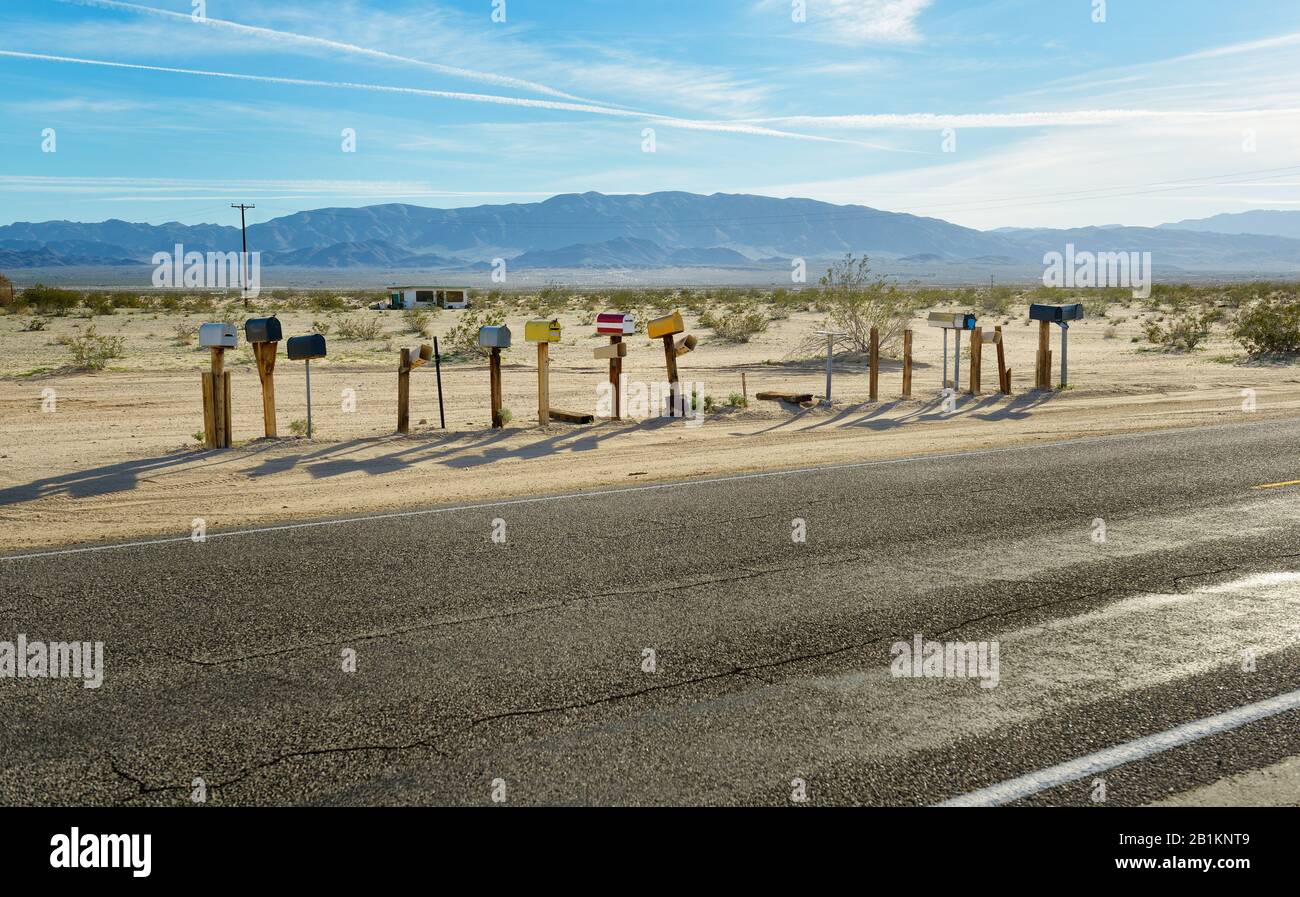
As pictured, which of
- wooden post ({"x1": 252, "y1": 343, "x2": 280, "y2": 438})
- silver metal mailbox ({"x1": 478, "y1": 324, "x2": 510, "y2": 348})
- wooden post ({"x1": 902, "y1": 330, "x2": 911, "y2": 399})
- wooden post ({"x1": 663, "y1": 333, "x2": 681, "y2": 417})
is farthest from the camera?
wooden post ({"x1": 902, "y1": 330, "x2": 911, "y2": 399})

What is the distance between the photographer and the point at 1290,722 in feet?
16.8

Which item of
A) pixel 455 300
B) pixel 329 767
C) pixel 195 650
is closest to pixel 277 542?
pixel 195 650

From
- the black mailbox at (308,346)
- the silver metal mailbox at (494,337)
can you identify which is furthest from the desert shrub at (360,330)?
the black mailbox at (308,346)

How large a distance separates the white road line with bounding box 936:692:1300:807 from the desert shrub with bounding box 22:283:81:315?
45258mm

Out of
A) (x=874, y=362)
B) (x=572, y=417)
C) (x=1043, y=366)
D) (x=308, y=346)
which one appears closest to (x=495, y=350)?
(x=572, y=417)

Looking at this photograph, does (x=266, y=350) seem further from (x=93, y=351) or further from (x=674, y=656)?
(x=93, y=351)

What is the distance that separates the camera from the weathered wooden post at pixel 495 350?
1525cm

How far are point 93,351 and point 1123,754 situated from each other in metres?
27.5

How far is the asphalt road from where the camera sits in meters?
4.63

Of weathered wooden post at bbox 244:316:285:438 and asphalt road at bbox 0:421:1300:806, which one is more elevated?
weathered wooden post at bbox 244:316:285:438

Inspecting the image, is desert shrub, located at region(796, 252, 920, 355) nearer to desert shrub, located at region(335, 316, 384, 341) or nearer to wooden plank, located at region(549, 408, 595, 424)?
desert shrub, located at region(335, 316, 384, 341)

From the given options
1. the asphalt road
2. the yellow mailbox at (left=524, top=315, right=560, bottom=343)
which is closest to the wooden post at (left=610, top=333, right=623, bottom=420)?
the yellow mailbox at (left=524, top=315, right=560, bottom=343)
